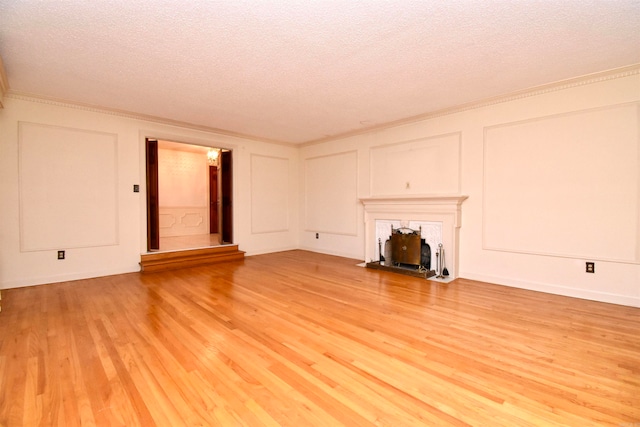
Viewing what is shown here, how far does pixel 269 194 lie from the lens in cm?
693

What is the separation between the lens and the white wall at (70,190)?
4023 mm

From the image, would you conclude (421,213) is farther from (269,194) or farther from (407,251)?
(269,194)

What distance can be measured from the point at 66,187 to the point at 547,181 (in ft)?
21.8

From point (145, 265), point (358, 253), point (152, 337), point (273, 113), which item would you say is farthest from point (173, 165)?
point (152, 337)

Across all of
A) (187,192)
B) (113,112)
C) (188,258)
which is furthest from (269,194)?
(187,192)

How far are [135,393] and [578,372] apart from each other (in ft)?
9.25

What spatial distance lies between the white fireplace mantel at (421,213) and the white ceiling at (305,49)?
1.46 metres

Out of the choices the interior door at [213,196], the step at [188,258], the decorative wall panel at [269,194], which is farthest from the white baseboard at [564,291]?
the interior door at [213,196]

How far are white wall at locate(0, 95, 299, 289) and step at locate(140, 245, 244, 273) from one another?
257 millimetres

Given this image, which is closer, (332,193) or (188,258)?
(188,258)

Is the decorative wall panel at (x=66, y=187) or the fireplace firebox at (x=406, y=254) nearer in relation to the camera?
the decorative wall panel at (x=66, y=187)

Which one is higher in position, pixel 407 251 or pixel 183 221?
pixel 183 221

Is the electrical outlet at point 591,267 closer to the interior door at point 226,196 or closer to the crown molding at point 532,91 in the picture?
the crown molding at point 532,91

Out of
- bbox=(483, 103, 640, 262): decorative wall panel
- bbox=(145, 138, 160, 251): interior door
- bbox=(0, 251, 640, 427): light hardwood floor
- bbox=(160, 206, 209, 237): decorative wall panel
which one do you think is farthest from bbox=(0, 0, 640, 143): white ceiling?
bbox=(160, 206, 209, 237): decorative wall panel
